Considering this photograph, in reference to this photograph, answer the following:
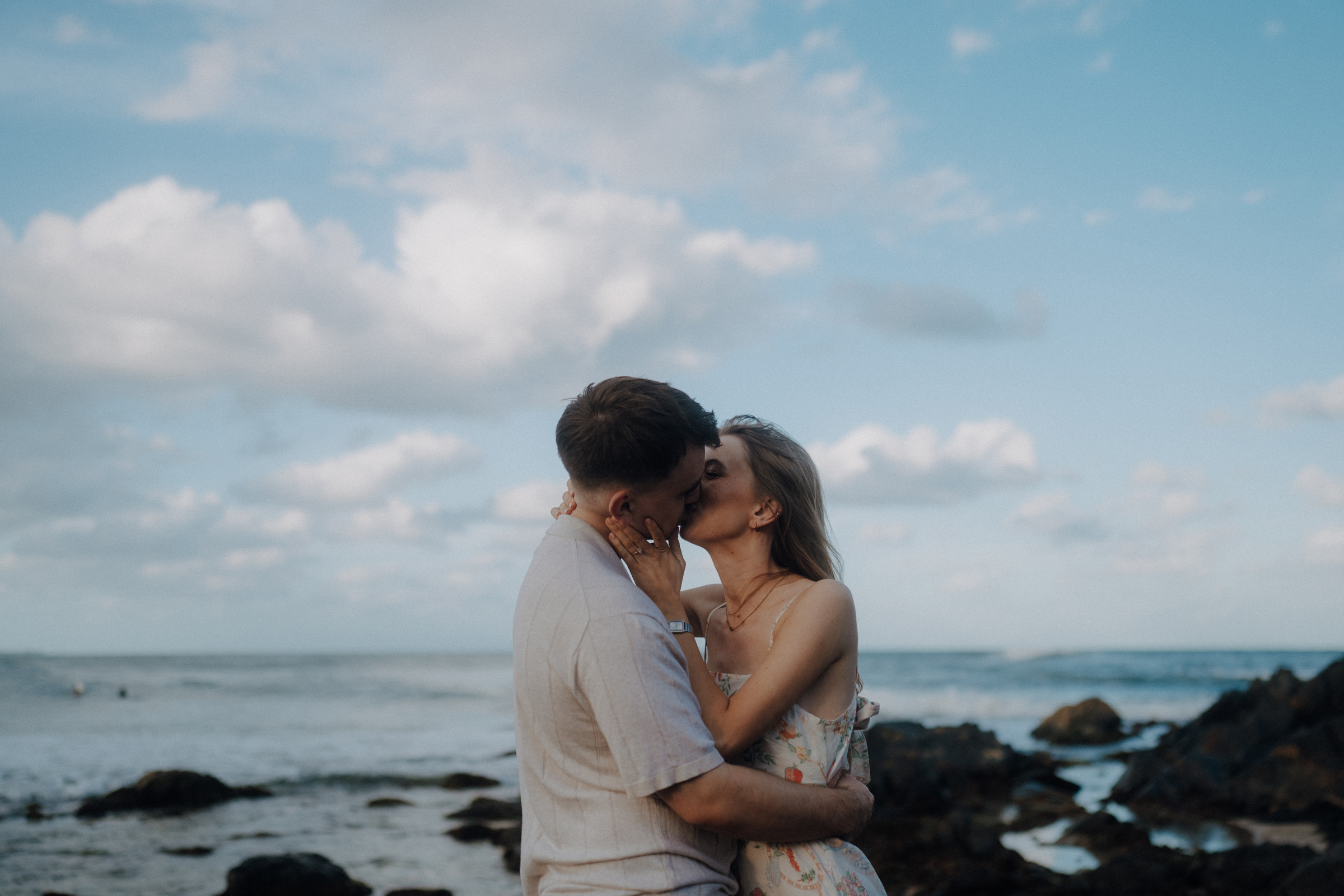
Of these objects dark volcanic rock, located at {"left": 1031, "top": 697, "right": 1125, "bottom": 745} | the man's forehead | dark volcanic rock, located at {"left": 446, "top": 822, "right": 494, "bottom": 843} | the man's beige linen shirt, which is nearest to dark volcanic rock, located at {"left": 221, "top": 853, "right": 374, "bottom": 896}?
dark volcanic rock, located at {"left": 446, "top": 822, "right": 494, "bottom": 843}

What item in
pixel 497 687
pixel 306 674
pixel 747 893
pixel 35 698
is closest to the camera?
pixel 747 893

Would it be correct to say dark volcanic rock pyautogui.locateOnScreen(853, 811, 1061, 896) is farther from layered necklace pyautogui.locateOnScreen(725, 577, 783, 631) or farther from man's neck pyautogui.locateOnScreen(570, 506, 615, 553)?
man's neck pyautogui.locateOnScreen(570, 506, 615, 553)

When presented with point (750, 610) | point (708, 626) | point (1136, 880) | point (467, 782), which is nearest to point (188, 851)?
point (467, 782)

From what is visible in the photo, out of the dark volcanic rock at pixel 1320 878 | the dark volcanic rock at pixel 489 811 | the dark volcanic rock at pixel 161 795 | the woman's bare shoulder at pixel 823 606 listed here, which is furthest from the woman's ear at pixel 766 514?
the dark volcanic rock at pixel 161 795

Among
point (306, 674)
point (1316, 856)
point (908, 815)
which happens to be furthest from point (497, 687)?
point (1316, 856)

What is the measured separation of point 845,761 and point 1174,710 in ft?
97.4

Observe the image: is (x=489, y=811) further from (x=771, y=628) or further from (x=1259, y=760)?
(x=771, y=628)

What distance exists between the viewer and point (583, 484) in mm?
2738

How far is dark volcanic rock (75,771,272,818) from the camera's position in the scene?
14031 mm

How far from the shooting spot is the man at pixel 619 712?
2.38 m

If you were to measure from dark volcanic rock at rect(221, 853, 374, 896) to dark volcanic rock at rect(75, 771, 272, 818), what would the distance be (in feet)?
17.5

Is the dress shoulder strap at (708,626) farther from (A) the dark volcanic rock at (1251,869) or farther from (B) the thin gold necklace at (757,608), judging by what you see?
(A) the dark volcanic rock at (1251,869)

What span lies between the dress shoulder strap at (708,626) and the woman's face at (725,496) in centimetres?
35

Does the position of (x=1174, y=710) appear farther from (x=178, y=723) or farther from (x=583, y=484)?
(x=583, y=484)
